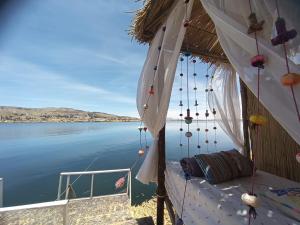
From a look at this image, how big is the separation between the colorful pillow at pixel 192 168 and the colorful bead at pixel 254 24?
172cm

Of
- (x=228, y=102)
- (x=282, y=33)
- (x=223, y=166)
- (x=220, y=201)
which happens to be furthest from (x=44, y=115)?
(x=282, y=33)

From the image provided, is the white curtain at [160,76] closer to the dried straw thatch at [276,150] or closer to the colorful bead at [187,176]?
the colorful bead at [187,176]

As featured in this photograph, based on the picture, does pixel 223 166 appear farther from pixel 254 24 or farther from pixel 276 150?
pixel 254 24

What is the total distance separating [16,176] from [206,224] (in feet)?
47.5

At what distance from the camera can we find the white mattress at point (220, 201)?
129 cm

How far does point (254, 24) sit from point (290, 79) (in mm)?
337

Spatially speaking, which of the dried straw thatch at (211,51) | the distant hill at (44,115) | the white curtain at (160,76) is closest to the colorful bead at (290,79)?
the white curtain at (160,76)

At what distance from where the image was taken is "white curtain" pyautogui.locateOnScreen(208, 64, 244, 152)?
3238 mm

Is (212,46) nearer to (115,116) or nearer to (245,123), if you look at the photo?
(245,123)

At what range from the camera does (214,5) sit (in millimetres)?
1117

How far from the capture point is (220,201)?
5.05ft

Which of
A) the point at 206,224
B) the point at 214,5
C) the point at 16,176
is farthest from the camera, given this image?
the point at 16,176

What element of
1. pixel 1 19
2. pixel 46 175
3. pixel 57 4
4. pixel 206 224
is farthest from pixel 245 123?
pixel 46 175

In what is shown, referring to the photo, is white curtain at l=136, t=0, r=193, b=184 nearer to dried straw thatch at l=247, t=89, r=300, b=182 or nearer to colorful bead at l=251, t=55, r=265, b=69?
colorful bead at l=251, t=55, r=265, b=69
